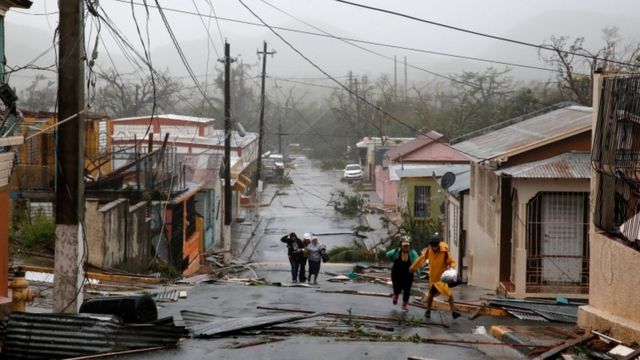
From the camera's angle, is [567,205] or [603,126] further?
[567,205]

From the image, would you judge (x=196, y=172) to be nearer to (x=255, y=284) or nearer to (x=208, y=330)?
(x=255, y=284)

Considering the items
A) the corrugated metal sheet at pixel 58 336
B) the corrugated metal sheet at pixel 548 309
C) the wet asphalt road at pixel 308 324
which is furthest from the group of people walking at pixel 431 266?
the corrugated metal sheet at pixel 58 336

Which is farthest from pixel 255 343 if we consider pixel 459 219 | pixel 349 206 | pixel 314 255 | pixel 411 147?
pixel 411 147

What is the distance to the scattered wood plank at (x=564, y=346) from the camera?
1116cm

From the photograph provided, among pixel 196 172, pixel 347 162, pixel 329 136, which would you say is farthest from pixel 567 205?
pixel 329 136

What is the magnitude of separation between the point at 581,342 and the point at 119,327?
580 centimetres

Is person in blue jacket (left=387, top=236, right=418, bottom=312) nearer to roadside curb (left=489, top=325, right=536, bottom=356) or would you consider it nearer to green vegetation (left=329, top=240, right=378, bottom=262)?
roadside curb (left=489, top=325, right=536, bottom=356)

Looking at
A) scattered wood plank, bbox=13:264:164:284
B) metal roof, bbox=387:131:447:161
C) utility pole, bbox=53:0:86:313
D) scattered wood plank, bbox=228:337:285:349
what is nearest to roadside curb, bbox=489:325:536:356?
scattered wood plank, bbox=228:337:285:349

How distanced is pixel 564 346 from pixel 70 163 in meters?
6.65

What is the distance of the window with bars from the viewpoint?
47.0 metres

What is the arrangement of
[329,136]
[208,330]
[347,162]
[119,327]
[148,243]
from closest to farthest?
[119,327], [208,330], [148,243], [347,162], [329,136]

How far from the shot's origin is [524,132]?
82.2ft

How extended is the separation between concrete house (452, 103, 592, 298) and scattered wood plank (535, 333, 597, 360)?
821 centimetres

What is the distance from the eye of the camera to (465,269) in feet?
97.9
